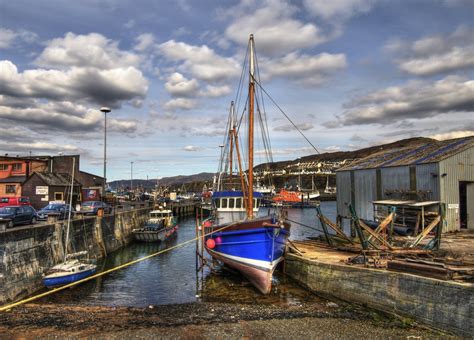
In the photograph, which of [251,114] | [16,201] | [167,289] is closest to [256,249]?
[167,289]

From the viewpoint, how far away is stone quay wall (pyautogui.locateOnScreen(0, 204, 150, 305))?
18.2 meters

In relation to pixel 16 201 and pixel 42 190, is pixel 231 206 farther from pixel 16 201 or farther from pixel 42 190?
pixel 42 190

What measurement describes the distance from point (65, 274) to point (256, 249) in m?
11.2

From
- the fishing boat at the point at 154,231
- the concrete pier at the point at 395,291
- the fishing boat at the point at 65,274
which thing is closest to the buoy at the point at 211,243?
Answer: the concrete pier at the point at 395,291

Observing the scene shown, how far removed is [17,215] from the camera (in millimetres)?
26312

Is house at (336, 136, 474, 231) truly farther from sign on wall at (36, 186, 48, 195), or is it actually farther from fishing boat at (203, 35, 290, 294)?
sign on wall at (36, 186, 48, 195)

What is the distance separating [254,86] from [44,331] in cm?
1746

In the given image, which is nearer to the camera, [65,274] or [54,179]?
[65,274]

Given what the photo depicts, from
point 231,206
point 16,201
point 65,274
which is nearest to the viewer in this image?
point 65,274

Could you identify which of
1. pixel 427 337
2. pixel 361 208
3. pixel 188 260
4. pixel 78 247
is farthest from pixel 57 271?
pixel 361 208

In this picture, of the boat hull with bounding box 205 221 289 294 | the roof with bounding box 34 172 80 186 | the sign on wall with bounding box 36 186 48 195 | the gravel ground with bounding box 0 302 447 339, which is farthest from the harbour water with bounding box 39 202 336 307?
the roof with bounding box 34 172 80 186

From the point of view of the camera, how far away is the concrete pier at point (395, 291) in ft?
41.2

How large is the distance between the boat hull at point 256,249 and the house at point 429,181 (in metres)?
12.5

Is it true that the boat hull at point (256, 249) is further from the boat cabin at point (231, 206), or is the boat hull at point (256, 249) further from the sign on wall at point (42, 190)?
the sign on wall at point (42, 190)
